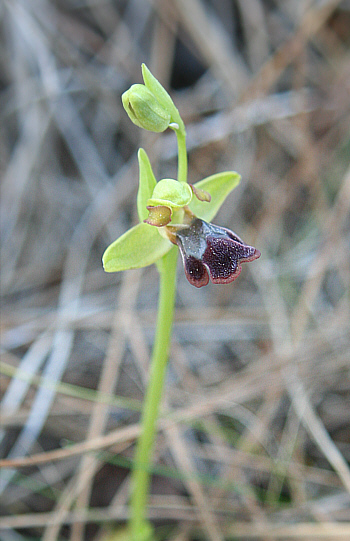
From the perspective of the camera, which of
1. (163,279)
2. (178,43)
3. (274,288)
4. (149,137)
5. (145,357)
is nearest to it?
(163,279)

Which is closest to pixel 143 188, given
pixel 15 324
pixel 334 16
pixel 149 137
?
pixel 15 324

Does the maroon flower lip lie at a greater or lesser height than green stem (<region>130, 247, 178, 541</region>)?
greater

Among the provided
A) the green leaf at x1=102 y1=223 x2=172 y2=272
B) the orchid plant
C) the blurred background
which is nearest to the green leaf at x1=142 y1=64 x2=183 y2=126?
the orchid plant

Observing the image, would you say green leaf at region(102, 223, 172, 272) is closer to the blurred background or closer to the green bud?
the green bud

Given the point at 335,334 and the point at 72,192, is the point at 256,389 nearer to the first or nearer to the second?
the point at 335,334

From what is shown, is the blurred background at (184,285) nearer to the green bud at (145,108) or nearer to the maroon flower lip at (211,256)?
the maroon flower lip at (211,256)

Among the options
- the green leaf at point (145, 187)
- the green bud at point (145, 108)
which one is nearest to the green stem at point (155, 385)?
the green leaf at point (145, 187)
